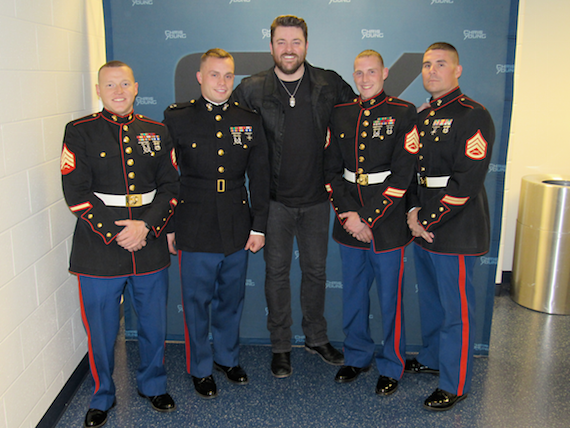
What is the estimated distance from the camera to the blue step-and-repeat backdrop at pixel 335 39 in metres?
2.76

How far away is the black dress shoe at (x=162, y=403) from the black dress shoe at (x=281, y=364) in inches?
24.0

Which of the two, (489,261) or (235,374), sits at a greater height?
(489,261)

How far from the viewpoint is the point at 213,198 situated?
2508 mm

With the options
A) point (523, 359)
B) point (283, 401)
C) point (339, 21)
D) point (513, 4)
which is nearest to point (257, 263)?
point (283, 401)

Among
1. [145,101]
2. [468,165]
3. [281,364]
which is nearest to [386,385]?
[281,364]

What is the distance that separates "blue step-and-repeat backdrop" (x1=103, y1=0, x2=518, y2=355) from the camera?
9.04ft

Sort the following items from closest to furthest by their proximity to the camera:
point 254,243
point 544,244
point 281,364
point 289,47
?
1. point 289,47
2. point 254,243
3. point 281,364
4. point 544,244

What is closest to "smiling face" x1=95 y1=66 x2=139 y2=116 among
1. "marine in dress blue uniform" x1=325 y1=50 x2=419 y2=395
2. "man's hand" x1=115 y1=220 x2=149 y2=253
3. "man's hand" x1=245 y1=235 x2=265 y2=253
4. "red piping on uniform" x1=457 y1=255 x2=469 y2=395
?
"man's hand" x1=115 y1=220 x2=149 y2=253

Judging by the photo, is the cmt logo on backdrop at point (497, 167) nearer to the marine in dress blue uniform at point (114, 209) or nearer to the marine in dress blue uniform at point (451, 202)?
the marine in dress blue uniform at point (451, 202)

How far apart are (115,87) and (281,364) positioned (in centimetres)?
173

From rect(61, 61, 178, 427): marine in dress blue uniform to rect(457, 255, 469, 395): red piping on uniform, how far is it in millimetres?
1453

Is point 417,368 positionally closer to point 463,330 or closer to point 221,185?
point 463,330

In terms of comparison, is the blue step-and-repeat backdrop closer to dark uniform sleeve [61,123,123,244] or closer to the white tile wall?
the white tile wall

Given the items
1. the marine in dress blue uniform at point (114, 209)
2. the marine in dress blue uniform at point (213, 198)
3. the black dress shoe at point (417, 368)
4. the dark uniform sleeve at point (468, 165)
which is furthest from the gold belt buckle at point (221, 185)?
the black dress shoe at point (417, 368)
